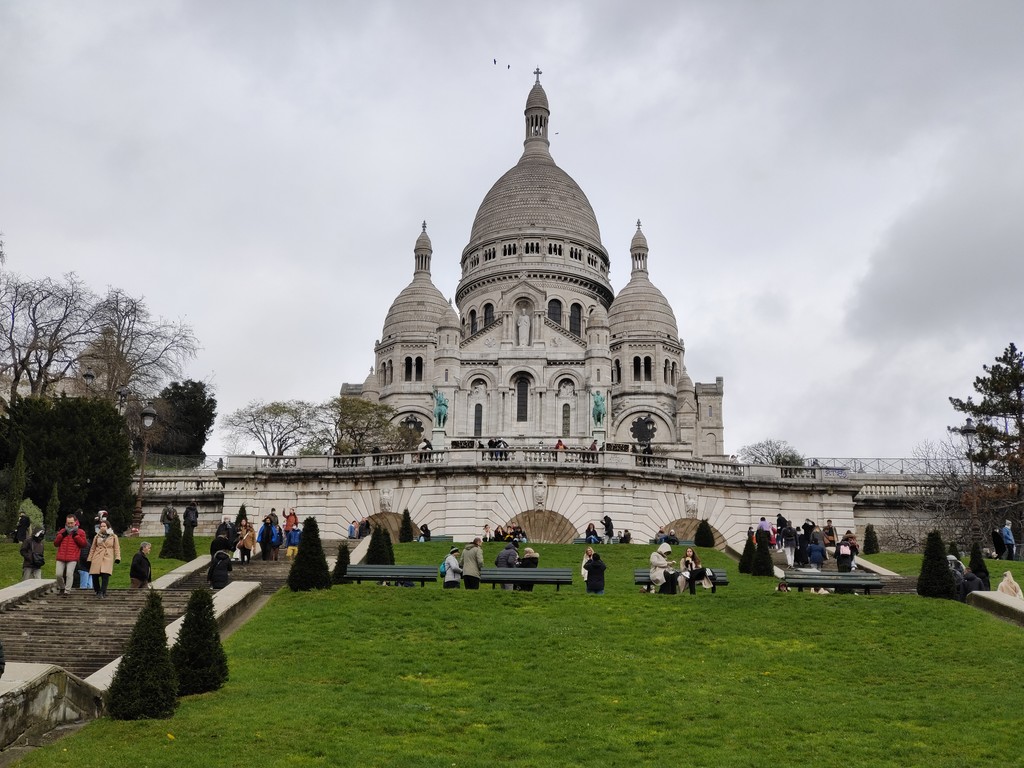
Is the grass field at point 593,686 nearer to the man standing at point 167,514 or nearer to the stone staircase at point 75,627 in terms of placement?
the stone staircase at point 75,627

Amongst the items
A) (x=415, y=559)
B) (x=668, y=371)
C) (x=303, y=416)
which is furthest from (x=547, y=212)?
(x=415, y=559)

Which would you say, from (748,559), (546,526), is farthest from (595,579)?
(546,526)

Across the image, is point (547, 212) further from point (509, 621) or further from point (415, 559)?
point (509, 621)

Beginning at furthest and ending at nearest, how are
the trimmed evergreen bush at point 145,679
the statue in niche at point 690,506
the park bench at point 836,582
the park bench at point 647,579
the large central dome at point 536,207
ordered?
1. the large central dome at point 536,207
2. the statue in niche at point 690,506
3. the park bench at point 647,579
4. the park bench at point 836,582
5. the trimmed evergreen bush at point 145,679

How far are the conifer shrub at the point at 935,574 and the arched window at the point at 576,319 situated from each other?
75.9 meters

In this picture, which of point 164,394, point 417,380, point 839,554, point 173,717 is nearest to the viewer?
point 173,717

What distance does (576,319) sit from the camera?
3944 inches

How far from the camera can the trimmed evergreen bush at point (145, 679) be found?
14070 millimetres

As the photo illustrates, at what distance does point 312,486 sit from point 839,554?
18.4 m

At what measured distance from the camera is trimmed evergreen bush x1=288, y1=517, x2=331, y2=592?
74.7 ft

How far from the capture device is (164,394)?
71188mm

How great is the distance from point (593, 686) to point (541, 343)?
73024mm

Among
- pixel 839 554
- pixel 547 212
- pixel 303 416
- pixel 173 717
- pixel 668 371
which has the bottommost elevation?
pixel 173 717

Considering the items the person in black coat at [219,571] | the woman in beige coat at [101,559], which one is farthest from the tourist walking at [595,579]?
the woman in beige coat at [101,559]
